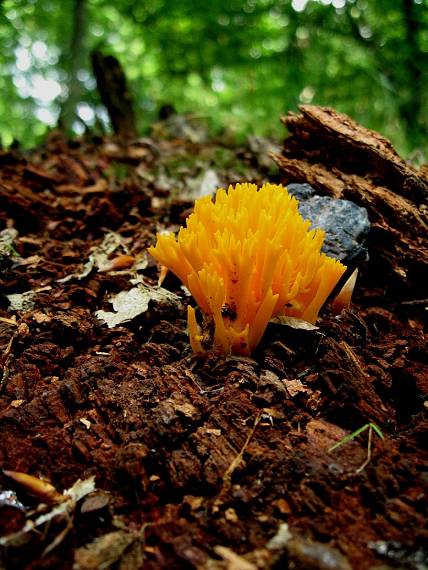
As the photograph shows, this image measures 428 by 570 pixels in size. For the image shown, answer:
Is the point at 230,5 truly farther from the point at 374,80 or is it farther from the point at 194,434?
the point at 194,434

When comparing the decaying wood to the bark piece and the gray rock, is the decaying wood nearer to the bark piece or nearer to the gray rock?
the gray rock

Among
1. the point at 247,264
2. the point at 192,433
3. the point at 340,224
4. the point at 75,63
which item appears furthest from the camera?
the point at 75,63

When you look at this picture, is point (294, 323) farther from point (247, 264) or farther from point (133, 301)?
point (133, 301)

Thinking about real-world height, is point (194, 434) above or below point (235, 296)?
below

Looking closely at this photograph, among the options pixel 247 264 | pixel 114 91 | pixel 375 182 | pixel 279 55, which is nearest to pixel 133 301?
pixel 247 264

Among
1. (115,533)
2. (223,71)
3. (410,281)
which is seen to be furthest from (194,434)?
(223,71)

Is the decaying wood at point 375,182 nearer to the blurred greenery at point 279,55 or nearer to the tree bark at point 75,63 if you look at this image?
the blurred greenery at point 279,55
